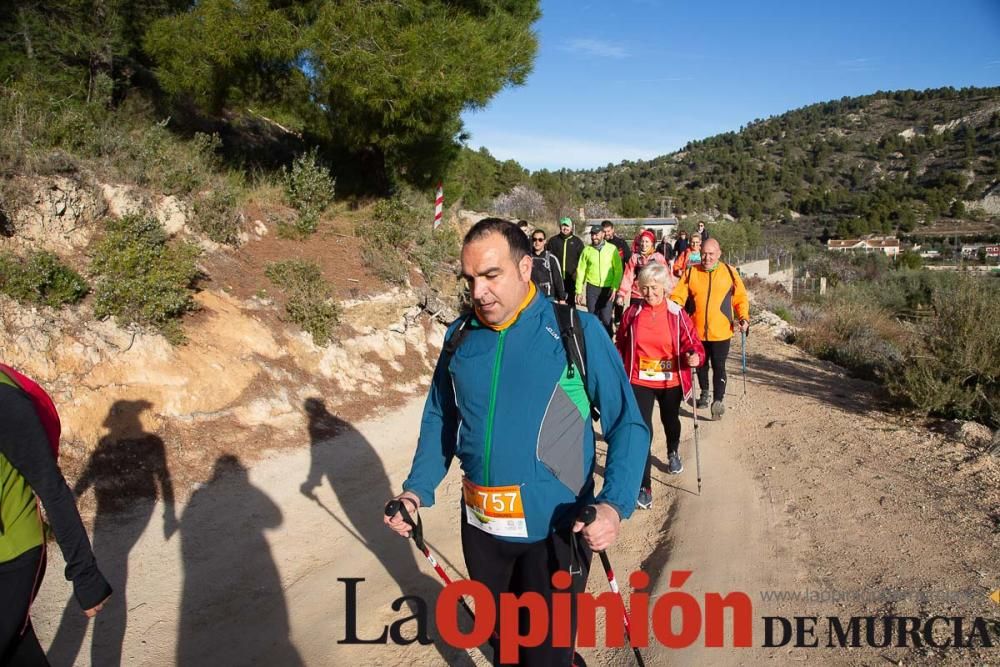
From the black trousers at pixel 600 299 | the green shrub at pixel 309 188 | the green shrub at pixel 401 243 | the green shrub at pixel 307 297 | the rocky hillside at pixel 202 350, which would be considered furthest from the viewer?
the green shrub at pixel 309 188

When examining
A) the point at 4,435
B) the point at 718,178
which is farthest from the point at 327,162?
the point at 718,178

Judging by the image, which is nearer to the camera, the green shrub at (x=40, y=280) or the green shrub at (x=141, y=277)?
the green shrub at (x=40, y=280)

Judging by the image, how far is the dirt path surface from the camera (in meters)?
3.61

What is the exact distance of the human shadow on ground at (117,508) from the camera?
3.67 m

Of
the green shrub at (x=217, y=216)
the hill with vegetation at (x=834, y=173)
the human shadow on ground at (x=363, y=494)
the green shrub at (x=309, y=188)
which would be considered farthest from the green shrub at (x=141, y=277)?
the hill with vegetation at (x=834, y=173)

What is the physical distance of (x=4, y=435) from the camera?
→ 2.08 metres

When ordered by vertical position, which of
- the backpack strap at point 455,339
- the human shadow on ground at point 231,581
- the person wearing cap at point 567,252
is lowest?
the human shadow on ground at point 231,581

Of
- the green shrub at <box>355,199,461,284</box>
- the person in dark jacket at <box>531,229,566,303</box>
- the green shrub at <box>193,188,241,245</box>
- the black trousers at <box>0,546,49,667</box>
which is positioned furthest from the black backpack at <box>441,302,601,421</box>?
the green shrub at <box>355,199,461,284</box>

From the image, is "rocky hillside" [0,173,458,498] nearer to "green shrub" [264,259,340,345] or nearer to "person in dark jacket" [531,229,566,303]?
"green shrub" [264,259,340,345]

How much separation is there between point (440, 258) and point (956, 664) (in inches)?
429

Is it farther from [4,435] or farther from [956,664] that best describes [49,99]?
[956,664]

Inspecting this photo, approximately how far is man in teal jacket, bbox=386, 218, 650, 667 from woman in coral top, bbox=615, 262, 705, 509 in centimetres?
278

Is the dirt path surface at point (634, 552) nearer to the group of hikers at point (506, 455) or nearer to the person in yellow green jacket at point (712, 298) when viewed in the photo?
the person in yellow green jacket at point (712, 298)

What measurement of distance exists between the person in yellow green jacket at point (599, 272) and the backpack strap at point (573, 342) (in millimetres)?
7257
